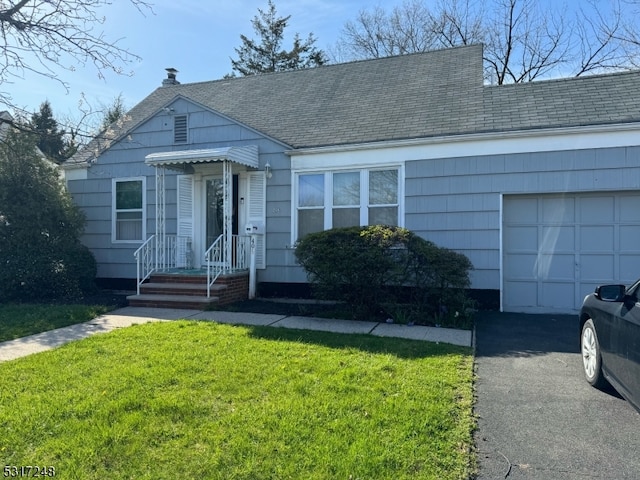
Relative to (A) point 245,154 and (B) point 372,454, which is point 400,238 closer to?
(A) point 245,154

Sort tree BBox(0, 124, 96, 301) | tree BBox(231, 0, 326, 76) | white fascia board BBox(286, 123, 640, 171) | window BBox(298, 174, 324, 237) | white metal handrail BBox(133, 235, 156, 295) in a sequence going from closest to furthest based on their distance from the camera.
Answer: white fascia board BBox(286, 123, 640, 171) → tree BBox(0, 124, 96, 301) → window BBox(298, 174, 324, 237) → white metal handrail BBox(133, 235, 156, 295) → tree BBox(231, 0, 326, 76)

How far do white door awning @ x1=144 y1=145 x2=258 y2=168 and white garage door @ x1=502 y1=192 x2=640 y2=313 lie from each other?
17.1 feet

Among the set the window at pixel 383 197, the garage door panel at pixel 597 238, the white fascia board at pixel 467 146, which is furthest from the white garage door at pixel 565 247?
the window at pixel 383 197

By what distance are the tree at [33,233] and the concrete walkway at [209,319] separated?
2235 mm

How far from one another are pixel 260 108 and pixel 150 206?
375 cm

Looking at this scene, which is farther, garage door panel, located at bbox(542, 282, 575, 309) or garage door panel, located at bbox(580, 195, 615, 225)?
garage door panel, located at bbox(542, 282, 575, 309)

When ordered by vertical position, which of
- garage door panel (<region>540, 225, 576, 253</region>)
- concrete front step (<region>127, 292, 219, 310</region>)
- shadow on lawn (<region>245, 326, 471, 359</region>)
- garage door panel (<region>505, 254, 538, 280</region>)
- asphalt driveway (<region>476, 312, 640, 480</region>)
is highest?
garage door panel (<region>540, 225, 576, 253</region>)

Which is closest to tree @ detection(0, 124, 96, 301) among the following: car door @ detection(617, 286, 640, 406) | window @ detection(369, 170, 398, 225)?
window @ detection(369, 170, 398, 225)

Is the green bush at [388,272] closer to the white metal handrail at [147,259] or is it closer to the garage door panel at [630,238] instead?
the garage door panel at [630,238]

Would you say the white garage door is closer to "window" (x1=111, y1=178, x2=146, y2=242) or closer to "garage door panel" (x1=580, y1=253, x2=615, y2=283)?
"garage door panel" (x1=580, y1=253, x2=615, y2=283)

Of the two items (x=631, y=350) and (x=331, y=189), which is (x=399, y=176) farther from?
(x=631, y=350)

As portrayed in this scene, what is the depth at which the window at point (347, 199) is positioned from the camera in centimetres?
907

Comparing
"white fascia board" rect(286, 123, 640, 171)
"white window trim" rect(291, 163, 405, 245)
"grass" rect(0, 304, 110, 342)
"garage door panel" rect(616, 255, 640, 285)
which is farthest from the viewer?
"white window trim" rect(291, 163, 405, 245)

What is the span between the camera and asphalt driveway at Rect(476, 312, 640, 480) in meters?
2.87
